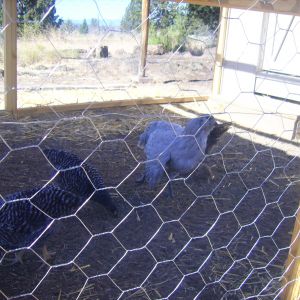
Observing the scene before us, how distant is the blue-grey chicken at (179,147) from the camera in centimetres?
242

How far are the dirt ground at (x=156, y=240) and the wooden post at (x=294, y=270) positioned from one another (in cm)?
20

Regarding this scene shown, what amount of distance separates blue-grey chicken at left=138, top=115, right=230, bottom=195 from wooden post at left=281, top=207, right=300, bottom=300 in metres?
0.98

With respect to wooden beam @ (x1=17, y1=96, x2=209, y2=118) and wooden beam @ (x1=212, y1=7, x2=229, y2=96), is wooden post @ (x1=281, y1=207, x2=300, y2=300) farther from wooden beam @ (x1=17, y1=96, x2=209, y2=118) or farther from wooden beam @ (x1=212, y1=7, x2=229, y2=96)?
wooden beam @ (x1=212, y1=7, x2=229, y2=96)

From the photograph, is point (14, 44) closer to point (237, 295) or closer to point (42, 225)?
point (42, 225)

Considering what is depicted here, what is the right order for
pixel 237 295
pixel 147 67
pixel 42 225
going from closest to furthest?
1. pixel 237 295
2. pixel 42 225
3. pixel 147 67

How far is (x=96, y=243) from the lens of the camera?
2.00 metres

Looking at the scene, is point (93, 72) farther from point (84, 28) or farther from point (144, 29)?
point (144, 29)

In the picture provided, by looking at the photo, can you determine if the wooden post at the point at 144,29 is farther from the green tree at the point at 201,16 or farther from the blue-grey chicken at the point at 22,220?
the blue-grey chicken at the point at 22,220

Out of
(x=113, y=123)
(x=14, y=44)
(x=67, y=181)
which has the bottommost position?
(x=113, y=123)

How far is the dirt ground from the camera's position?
66.5 inches

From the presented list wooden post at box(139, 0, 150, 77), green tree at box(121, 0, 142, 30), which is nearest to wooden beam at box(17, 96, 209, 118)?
wooden post at box(139, 0, 150, 77)

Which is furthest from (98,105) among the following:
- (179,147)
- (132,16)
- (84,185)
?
(84,185)

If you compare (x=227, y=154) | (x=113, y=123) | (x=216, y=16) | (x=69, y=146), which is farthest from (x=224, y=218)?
(x=216, y=16)

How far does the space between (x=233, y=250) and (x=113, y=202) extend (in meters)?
0.64
